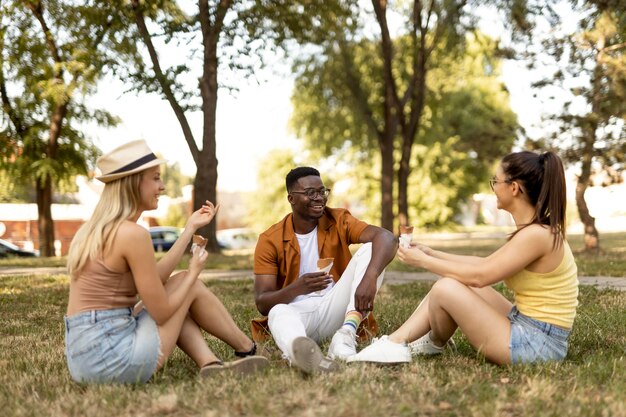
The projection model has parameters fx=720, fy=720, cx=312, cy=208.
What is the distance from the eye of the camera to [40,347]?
5512 mm

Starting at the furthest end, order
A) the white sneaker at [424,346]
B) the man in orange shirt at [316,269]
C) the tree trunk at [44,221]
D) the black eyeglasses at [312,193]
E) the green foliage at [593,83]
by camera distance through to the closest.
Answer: the tree trunk at [44,221]
the green foliage at [593,83]
the black eyeglasses at [312,193]
the man in orange shirt at [316,269]
the white sneaker at [424,346]

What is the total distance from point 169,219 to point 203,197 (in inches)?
1386

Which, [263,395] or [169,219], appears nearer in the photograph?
[263,395]

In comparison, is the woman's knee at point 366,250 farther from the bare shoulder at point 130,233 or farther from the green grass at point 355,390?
the bare shoulder at point 130,233

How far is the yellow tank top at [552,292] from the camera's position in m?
4.27

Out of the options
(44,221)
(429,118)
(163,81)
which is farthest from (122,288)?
(429,118)

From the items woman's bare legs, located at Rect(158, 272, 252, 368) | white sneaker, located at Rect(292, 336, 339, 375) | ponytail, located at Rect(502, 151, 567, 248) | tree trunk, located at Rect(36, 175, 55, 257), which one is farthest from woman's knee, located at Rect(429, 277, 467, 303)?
tree trunk, located at Rect(36, 175, 55, 257)

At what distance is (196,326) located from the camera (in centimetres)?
437

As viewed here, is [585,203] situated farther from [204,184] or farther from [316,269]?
[316,269]

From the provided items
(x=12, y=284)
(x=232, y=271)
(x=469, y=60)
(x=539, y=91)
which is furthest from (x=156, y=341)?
(x=469, y=60)

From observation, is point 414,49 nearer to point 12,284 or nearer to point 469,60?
point 12,284

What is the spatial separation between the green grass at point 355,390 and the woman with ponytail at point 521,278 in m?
0.14

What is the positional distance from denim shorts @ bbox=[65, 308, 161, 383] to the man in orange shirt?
0.97 meters

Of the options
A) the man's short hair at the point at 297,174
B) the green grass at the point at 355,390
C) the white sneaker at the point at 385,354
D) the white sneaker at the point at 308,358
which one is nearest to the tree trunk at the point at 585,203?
the green grass at the point at 355,390
